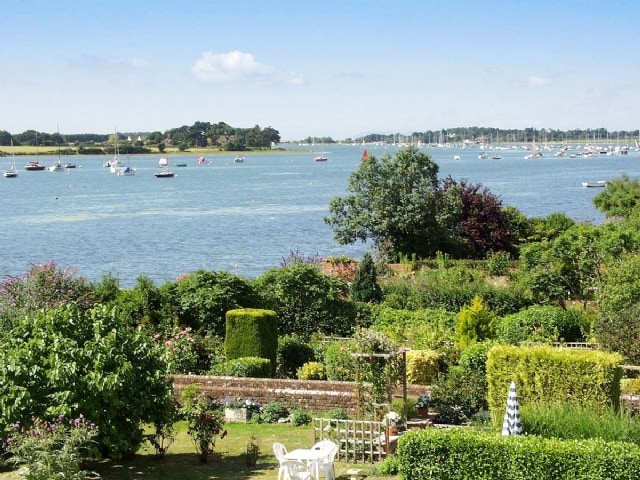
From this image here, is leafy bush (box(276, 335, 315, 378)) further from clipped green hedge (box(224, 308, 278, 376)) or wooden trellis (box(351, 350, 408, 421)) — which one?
wooden trellis (box(351, 350, 408, 421))

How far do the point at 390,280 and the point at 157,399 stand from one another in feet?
62.0

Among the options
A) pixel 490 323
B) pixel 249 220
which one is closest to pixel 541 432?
pixel 490 323

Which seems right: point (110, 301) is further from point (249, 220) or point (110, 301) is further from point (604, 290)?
point (249, 220)

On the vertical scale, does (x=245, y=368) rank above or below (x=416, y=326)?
above

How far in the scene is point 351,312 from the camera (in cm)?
2694

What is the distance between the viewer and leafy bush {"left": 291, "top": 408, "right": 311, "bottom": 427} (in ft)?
58.0

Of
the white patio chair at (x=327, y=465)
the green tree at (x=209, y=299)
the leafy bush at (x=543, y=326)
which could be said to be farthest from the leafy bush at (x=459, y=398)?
the green tree at (x=209, y=299)

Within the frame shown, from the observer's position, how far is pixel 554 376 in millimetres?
14938

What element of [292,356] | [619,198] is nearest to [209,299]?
[292,356]

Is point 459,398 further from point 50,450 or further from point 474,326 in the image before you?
point 50,450

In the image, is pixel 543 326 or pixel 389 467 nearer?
pixel 389 467

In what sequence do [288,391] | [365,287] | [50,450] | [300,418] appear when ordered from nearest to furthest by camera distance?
[50,450], [300,418], [288,391], [365,287]

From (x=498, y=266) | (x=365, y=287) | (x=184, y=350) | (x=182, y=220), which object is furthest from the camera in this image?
(x=182, y=220)

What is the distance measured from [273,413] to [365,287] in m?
11.6
